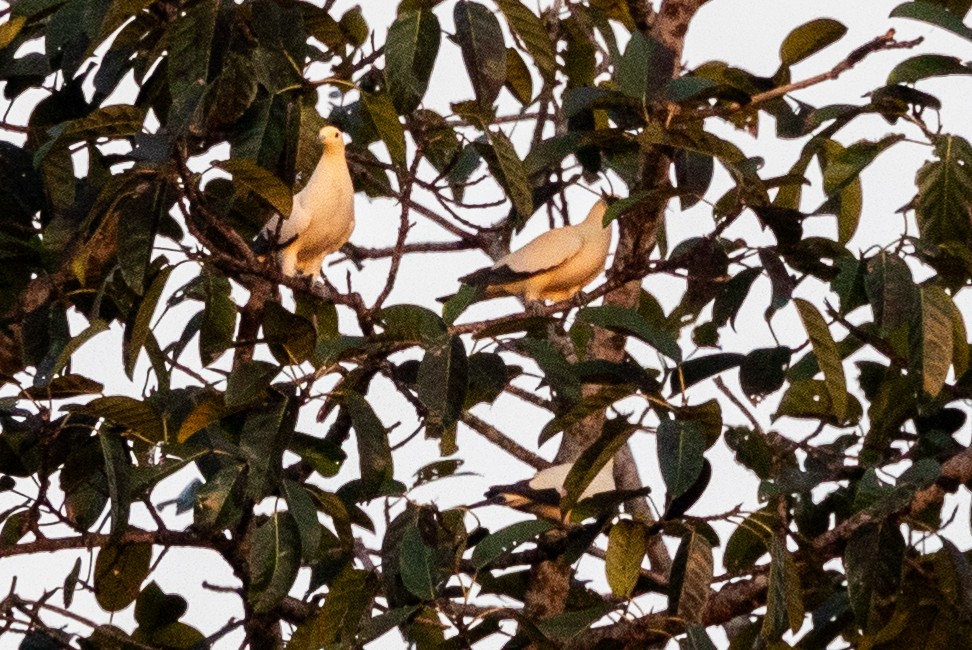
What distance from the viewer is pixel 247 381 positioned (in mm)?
2176

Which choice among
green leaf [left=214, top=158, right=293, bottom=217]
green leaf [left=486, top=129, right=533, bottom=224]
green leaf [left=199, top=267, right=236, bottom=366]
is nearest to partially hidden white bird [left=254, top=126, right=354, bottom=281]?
green leaf [left=199, top=267, right=236, bottom=366]

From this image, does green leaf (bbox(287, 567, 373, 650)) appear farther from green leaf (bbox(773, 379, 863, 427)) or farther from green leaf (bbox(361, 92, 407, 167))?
green leaf (bbox(773, 379, 863, 427))

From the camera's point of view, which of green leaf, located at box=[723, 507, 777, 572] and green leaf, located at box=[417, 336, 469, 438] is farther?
green leaf, located at box=[723, 507, 777, 572]

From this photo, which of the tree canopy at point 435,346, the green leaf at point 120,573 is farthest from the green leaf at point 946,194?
the green leaf at point 120,573

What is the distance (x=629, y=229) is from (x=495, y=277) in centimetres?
121

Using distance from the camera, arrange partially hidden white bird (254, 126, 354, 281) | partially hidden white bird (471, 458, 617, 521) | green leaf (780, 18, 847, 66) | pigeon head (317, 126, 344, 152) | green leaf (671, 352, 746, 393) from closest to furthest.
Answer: green leaf (671, 352, 746, 393)
green leaf (780, 18, 847, 66)
partially hidden white bird (471, 458, 617, 521)
pigeon head (317, 126, 344, 152)
partially hidden white bird (254, 126, 354, 281)

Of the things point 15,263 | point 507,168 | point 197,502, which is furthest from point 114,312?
point 507,168

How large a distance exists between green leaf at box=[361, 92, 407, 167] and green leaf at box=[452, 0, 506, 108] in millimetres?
307

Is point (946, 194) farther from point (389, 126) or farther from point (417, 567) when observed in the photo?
point (417, 567)

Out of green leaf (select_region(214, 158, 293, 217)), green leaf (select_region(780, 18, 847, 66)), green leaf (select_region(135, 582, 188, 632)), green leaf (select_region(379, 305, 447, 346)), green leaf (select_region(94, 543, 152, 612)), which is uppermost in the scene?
green leaf (select_region(780, 18, 847, 66))

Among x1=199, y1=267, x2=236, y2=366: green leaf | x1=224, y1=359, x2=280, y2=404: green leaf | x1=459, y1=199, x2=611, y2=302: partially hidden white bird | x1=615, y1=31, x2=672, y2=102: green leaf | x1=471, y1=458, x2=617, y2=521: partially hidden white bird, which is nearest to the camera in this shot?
x1=224, y1=359, x2=280, y2=404: green leaf

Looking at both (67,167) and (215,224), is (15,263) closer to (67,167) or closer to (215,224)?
(67,167)

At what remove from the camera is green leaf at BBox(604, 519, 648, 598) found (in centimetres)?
235

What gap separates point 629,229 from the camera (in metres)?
2.75
